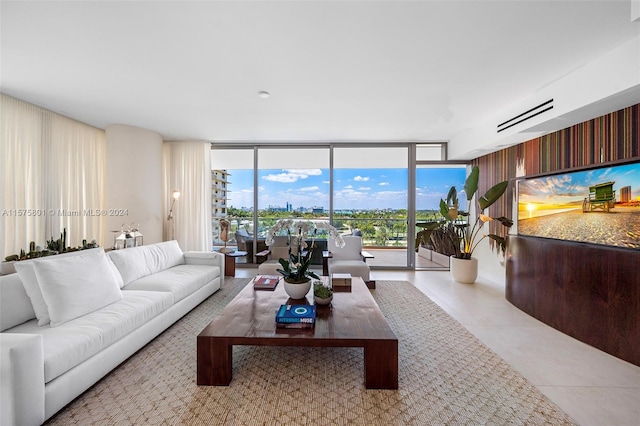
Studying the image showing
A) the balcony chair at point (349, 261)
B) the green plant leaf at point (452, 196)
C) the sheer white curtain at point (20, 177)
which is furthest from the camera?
the green plant leaf at point (452, 196)

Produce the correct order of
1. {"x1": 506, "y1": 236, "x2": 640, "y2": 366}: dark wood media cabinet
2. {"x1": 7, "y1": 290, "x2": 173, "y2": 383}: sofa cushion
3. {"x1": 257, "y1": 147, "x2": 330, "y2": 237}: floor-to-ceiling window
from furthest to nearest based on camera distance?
1. {"x1": 257, "y1": 147, "x2": 330, "y2": 237}: floor-to-ceiling window
2. {"x1": 506, "y1": 236, "x2": 640, "y2": 366}: dark wood media cabinet
3. {"x1": 7, "y1": 290, "x2": 173, "y2": 383}: sofa cushion

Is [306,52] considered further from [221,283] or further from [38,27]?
[221,283]

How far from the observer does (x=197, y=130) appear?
480cm

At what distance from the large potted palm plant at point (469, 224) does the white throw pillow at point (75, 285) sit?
4.60 metres

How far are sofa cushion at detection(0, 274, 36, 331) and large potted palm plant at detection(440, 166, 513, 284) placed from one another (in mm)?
5042

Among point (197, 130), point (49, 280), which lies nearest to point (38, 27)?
point (49, 280)

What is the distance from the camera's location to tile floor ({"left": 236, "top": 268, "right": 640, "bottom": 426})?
1.72 metres

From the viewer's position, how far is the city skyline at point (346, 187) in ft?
18.2

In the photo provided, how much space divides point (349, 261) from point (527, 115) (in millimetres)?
2981

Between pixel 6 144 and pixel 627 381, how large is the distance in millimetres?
6835

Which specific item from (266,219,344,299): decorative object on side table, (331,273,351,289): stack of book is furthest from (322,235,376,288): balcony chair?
(266,219,344,299): decorative object on side table

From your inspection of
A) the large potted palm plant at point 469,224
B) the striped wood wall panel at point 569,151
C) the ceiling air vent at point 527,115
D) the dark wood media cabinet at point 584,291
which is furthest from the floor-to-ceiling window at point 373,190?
the dark wood media cabinet at point 584,291

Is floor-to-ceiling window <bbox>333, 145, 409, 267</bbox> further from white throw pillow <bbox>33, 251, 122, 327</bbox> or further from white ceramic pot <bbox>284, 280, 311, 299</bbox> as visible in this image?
white throw pillow <bbox>33, 251, 122, 327</bbox>

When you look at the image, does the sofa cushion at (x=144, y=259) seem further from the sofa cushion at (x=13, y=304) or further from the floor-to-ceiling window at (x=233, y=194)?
the floor-to-ceiling window at (x=233, y=194)
